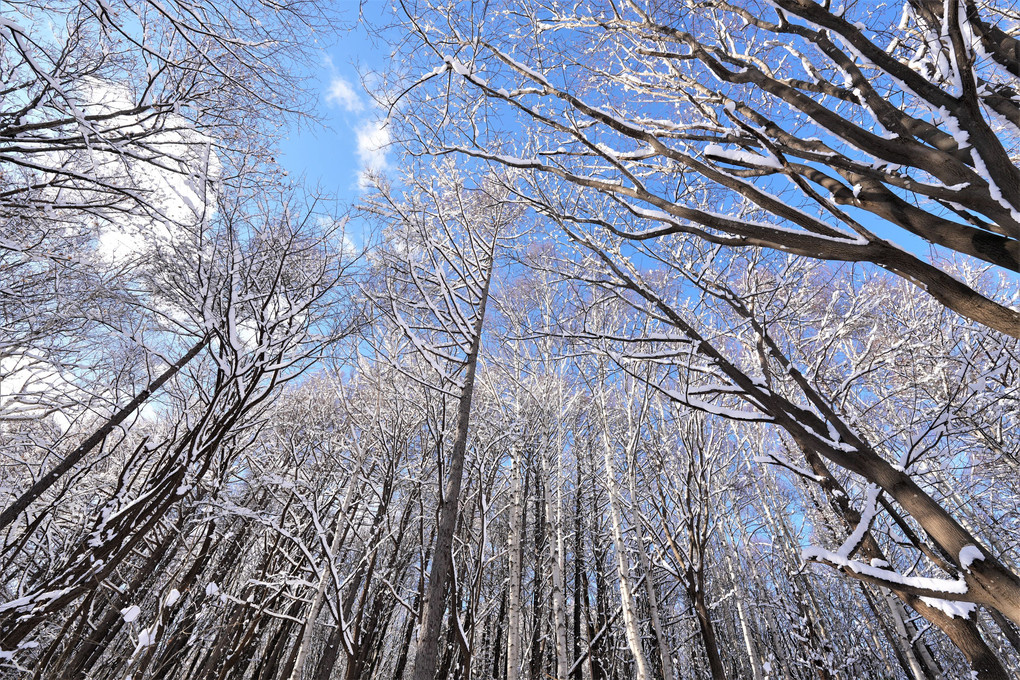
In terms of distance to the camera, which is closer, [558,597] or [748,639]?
[558,597]

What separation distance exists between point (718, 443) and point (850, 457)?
13.5ft

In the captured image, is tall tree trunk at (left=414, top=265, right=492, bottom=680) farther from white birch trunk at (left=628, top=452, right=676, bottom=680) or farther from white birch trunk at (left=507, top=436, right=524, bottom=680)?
white birch trunk at (left=628, top=452, right=676, bottom=680)

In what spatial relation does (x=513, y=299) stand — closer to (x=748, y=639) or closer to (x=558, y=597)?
(x=558, y=597)

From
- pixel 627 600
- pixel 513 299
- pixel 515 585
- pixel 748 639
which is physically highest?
pixel 513 299

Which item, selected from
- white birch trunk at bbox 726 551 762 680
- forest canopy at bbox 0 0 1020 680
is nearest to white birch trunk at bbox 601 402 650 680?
forest canopy at bbox 0 0 1020 680

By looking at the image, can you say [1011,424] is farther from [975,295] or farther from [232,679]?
[232,679]

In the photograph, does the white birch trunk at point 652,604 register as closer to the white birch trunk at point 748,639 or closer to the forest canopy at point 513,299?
the forest canopy at point 513,299

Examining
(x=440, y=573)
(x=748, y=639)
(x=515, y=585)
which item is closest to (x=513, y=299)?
(x=515, y=585)

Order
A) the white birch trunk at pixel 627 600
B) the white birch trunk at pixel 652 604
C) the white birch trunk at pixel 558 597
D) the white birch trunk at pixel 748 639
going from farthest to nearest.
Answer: the white birch trunk at pixel 748 639
the white birch trunk at pixel 558 597
the white birch trunk at pixel 652 604
the white birch trunk at pixel 627 600

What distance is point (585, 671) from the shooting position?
6.46m

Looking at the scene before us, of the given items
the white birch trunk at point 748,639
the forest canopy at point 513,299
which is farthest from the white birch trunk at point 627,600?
the white birch trunk at point 748,639

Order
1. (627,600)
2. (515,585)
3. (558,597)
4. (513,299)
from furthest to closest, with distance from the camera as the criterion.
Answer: (513,299), (558,597), (515,585), (627,600)

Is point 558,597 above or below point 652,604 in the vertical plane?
above

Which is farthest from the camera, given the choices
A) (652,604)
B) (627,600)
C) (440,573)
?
(652,604)
